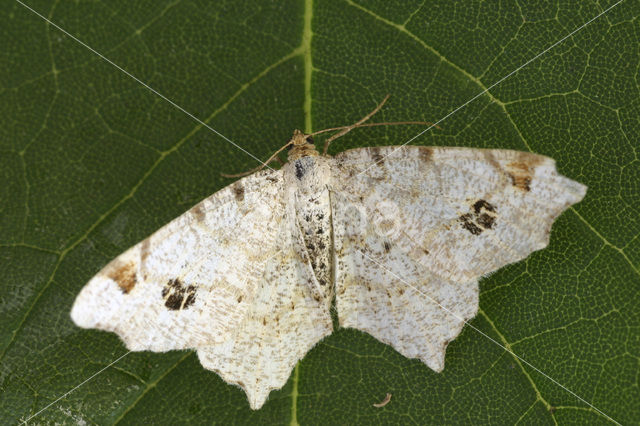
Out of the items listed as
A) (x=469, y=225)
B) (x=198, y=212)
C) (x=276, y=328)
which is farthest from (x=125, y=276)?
(x=469, y=225)

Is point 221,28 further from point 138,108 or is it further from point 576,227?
point 576,227

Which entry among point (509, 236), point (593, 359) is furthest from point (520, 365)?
point (509, 236)

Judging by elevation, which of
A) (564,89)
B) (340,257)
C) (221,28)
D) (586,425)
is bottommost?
(586,425)

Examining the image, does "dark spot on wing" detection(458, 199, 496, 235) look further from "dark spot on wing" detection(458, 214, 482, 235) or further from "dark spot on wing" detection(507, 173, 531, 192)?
"dark spot on wing" detection(507, 173, 531, 192)

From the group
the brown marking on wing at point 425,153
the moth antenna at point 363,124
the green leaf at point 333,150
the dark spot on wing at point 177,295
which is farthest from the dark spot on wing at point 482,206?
the dark spot on wing at point 177,295

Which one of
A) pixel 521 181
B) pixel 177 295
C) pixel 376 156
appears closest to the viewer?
pixel 521 181

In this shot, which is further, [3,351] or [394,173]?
[3,351]

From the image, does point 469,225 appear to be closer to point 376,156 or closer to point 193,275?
point 376,156
